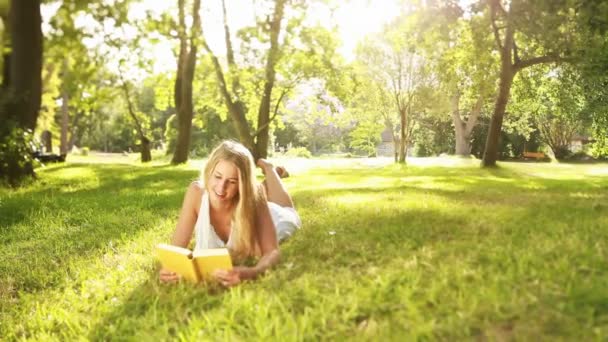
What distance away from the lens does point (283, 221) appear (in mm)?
6383

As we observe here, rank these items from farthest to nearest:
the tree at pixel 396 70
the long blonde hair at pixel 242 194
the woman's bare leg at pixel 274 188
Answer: the tree at pixel 396 70, the woman's bare leg at pixel 274 188, the long blonde hair at pixel 242 194

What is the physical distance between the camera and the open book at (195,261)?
4.03m

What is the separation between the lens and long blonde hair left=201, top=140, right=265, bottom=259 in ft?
15.6

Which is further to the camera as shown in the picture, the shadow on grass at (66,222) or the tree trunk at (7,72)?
the tree trunk at (7,72)

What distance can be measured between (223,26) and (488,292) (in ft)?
74.9

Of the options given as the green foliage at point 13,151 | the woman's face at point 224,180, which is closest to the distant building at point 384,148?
the green foliage at point 13,151

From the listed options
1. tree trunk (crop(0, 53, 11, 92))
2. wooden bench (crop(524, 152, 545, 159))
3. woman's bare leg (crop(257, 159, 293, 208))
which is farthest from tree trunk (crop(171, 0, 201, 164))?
wooden bench (crop(524, 152, 545, 159))

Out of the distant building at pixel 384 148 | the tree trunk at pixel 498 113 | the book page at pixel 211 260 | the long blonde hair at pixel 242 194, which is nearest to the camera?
the book page at pixel 211 260

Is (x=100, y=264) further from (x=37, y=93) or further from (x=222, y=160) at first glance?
(x=37, y=93)

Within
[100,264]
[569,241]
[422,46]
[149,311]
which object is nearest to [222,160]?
[149,311]

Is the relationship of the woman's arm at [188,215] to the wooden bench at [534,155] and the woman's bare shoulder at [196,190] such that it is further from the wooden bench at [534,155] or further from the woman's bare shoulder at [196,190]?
the wooden bench at [534,155]

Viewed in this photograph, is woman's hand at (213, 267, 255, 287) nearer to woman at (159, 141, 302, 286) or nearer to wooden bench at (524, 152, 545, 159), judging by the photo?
woman at (159, 141, 302, 286)

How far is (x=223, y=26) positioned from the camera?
79.2 ft

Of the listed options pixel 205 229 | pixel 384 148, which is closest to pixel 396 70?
pixel 205 229
